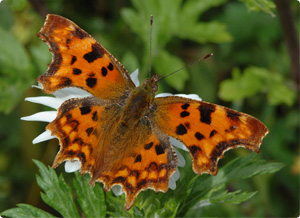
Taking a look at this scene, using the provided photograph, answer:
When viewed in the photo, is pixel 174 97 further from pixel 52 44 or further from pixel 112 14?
pixel 112 14

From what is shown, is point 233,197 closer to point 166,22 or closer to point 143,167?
point 143,167

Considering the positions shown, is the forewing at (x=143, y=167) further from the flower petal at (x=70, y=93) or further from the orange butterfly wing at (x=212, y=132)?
the flower petal at (x=70, y=93)

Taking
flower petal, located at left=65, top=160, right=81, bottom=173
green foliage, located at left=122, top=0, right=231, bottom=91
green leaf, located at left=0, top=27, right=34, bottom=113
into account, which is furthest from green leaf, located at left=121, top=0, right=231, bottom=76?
flower petal, located at left=65, top=160, right=81, bottom=173

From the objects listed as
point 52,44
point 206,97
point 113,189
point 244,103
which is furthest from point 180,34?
point 113,189

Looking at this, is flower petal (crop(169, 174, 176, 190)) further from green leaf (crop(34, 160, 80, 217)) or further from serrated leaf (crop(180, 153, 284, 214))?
green leaf (crop(34, 160, 80, 217))

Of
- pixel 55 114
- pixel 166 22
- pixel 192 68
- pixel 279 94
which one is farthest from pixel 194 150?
pixel 192 68
